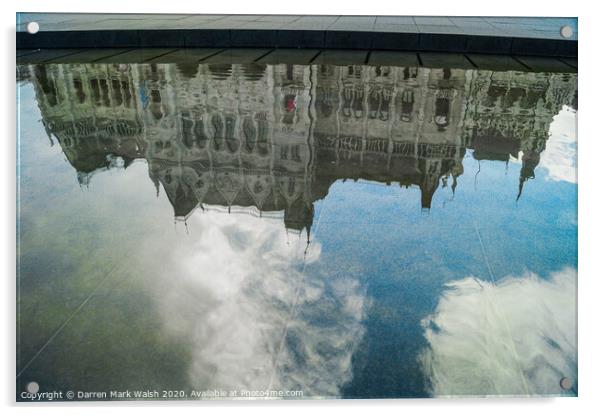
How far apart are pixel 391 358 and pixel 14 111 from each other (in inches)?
172

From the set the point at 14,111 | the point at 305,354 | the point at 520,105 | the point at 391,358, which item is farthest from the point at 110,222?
the point at 520,105

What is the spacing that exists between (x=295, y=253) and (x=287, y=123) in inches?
231

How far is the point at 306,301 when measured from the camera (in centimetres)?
501

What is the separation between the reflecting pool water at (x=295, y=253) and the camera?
418 centimetres

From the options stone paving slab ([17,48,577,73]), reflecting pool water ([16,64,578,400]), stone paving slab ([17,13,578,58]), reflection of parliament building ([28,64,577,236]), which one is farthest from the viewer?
stone paving slab ([17,13,578,58])

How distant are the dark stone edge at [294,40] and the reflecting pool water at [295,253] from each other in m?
7.94

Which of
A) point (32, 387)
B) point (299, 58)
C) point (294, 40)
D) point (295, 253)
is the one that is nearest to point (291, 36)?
point (294, 40)

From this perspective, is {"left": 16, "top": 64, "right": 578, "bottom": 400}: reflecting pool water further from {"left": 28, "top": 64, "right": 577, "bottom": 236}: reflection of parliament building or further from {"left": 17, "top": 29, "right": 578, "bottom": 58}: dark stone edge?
{"left": 17, "top": 29, "right": 578, "bottom": 58}: dark stone edge

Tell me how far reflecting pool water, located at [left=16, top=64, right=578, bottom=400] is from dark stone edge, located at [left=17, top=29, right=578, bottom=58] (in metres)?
7.94

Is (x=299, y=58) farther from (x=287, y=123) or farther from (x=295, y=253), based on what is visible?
(x=295, y=253)

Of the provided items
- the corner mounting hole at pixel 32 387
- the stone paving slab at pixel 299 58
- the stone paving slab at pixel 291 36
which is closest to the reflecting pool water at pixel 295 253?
the corner mounting hole at pixel 32 387

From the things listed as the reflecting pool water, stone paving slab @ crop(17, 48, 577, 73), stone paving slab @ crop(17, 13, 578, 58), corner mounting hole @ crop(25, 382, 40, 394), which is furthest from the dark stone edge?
corner mounting hole @ crop(25, 382, 40, 394)

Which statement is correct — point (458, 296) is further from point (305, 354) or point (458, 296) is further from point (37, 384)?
point (37, 384)

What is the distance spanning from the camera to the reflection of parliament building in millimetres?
8047
